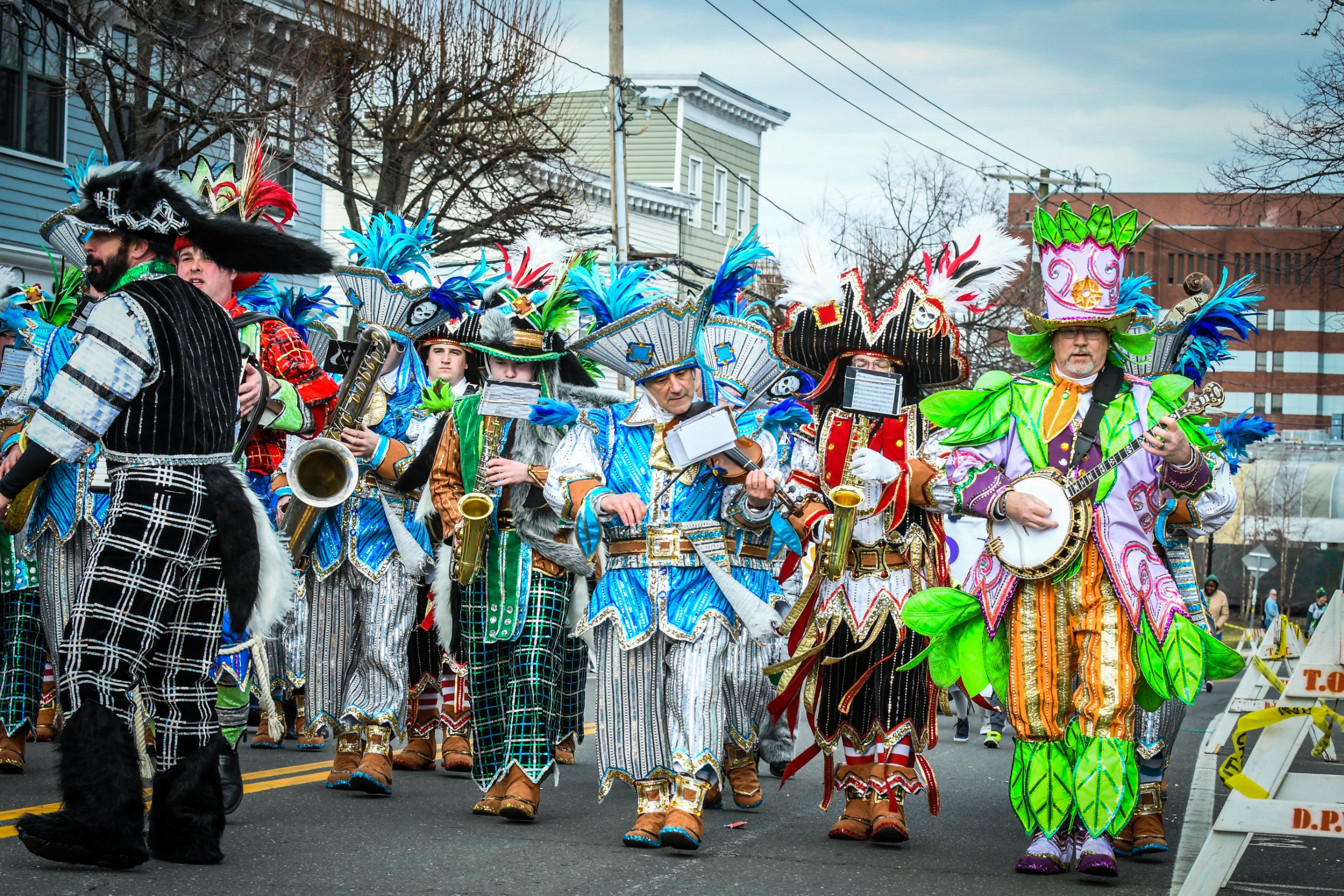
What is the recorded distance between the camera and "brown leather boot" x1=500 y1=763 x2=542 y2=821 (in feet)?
24.4

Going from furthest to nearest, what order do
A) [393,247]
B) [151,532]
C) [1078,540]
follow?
[393,247] → [1078,540] → [151,532]

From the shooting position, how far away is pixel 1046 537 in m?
6.54

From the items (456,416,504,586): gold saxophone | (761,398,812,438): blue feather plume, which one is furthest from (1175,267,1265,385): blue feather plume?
(456,416,504,586): gold saxophone

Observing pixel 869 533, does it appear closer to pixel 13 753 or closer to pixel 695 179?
pixel 13 753

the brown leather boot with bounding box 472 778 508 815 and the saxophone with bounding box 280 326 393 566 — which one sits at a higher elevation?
the saxophone with bounding box 280 326 393 566

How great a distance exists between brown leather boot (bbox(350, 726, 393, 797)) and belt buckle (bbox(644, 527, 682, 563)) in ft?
6.44

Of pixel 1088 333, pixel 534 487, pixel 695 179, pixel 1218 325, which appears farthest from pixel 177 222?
pixel 695 179

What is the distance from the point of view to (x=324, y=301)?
37.9 feet

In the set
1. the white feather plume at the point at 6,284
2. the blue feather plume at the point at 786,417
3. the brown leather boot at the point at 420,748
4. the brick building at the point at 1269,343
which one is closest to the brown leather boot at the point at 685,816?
the blue feather plume at the point at 786,417

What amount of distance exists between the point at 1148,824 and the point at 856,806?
1241 mm

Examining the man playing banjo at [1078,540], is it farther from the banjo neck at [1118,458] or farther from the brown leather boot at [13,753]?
the brown leather boot at [13,753]

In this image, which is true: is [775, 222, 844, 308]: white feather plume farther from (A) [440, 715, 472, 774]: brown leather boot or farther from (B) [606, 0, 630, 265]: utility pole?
(B) [606, 0, 630, 265]: utility pole

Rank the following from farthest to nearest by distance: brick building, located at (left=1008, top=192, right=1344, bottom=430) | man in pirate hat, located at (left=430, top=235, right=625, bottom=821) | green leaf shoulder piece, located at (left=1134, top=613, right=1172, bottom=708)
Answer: brick building, located at (left=1008, top=192, right=1344, bottom=430)
man in pirate hat, located at (left=430, top=235, right=625, bottom=821)
green leaf shoulder piece, located at (left=1134, top=613, right=1172, bottom=708)

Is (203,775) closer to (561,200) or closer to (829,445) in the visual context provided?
(829,445)
